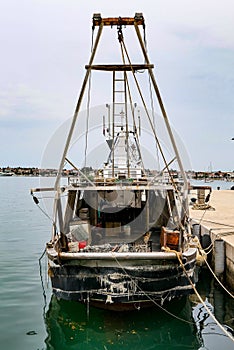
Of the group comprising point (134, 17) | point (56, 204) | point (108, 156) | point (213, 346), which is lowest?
point (213, 346)

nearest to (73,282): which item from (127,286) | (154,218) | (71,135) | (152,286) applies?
(127,286)

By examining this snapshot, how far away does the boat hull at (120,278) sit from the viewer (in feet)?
26.0

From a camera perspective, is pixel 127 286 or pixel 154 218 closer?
pixel 127 286

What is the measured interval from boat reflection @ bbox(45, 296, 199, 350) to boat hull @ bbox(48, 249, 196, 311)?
0.47 metres

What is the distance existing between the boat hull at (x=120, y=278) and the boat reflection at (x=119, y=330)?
0.47 meters

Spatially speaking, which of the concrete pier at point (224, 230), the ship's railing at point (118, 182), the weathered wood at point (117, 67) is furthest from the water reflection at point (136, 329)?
the weathered wood at point (117, 67)

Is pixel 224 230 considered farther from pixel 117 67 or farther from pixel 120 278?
pixel 117 67

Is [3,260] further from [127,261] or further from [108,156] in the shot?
[127,261]

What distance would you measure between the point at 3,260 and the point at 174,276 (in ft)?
29.4

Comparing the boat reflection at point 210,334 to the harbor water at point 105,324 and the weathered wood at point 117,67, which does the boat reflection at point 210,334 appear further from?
the weathered wood at point 117,67

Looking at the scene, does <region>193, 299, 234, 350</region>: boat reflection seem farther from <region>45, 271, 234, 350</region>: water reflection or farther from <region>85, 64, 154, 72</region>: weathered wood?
<region>85, 64, 154, 72</region>: weathered wood

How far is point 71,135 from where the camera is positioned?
319 inches

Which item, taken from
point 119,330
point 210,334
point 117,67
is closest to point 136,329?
point 119,330

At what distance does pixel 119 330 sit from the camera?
812 centimetres
